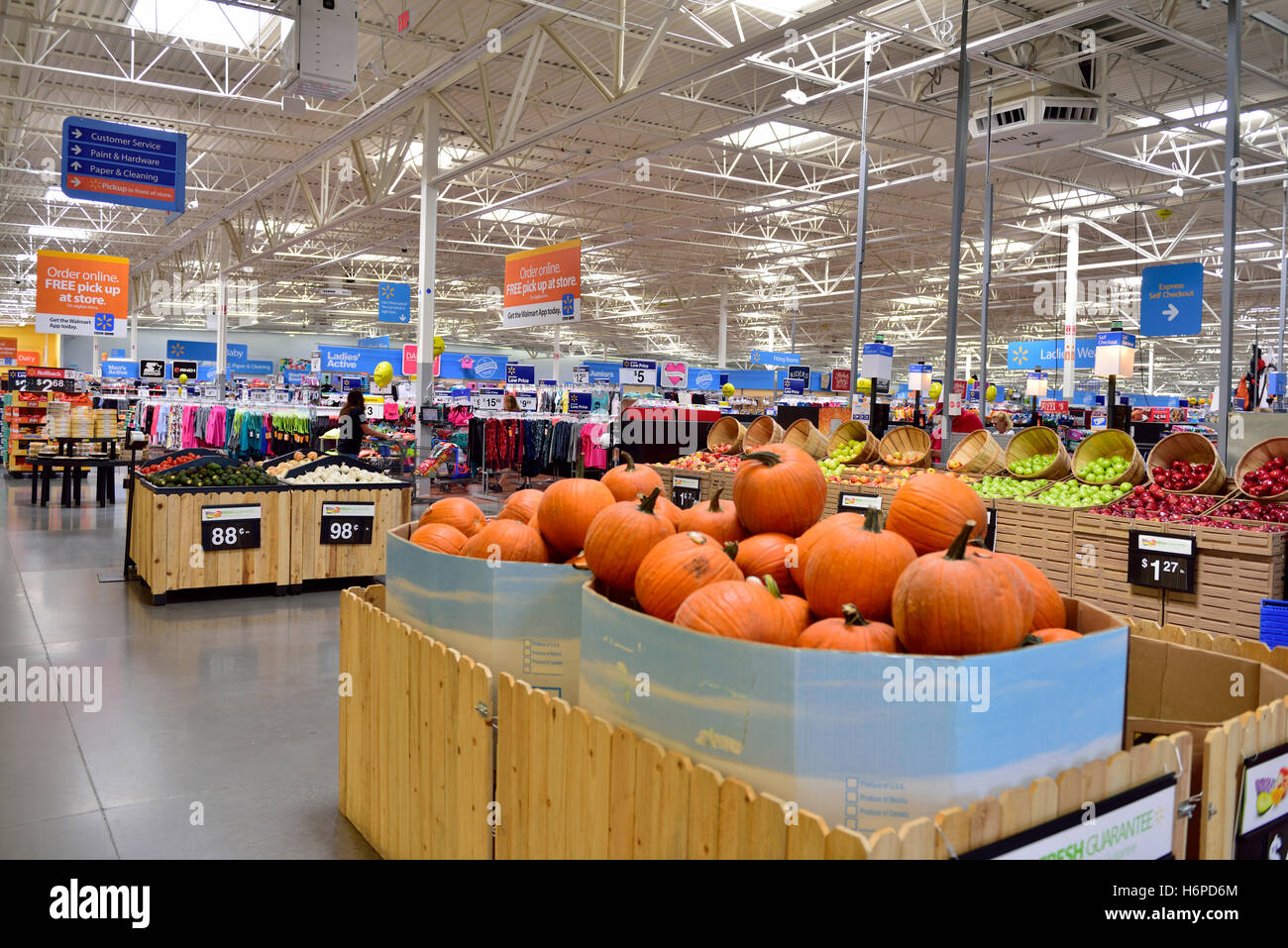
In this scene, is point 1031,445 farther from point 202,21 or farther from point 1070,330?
point 202,21

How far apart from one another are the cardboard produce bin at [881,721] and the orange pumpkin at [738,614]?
0.41ft

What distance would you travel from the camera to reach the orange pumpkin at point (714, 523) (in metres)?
2.82

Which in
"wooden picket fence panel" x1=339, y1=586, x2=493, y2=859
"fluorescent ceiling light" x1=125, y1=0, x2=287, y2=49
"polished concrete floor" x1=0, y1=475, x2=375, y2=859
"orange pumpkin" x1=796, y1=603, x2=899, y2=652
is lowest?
"polished concrete floor" x1=0, y1=475, x2=375, y2=859

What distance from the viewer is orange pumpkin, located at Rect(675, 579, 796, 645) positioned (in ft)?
6.93

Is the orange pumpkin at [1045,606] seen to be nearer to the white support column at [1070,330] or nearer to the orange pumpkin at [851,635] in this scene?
the orange pumpkin at [851,635]

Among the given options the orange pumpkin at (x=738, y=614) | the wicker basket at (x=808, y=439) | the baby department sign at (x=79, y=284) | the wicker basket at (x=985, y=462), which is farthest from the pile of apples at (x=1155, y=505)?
the baby department sign at (x=79, y=284)

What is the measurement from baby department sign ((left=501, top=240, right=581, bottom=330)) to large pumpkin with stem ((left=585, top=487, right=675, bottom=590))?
1093 cm

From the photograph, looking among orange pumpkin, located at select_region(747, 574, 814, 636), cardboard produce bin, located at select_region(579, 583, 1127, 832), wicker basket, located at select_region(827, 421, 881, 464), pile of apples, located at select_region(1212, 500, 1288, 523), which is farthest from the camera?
wicker basket, located at select_region(827, 421, 881, 464)

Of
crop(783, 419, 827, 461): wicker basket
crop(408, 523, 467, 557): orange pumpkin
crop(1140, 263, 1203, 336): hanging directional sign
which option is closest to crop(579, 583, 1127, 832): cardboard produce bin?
crop(408, 523, 467, 557): orange pumpkin

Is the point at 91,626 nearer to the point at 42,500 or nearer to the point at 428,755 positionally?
the point at 428,755

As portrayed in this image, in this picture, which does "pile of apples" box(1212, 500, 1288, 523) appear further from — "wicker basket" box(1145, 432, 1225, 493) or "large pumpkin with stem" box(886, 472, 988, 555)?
"large pumpkin with stem" box(886, 472, 988, 555)

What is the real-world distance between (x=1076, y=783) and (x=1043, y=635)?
44 cm

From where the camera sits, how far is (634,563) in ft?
8.48
